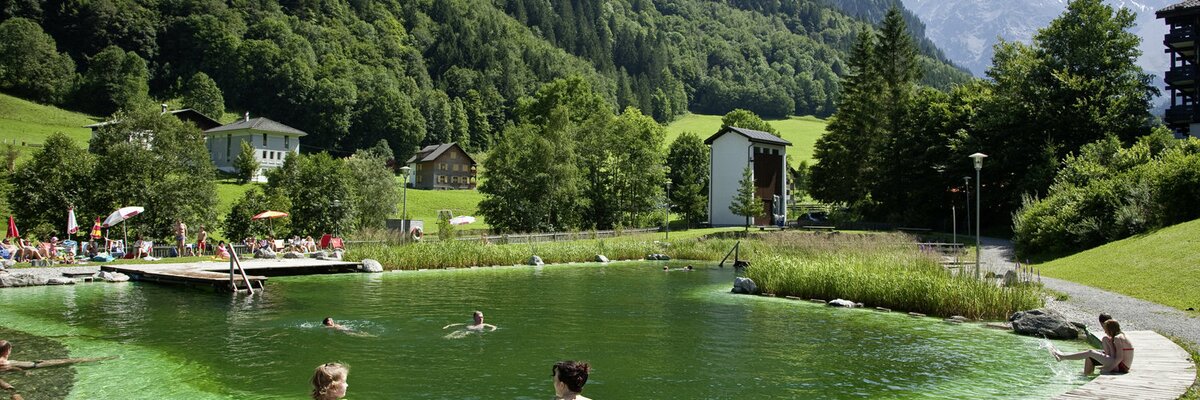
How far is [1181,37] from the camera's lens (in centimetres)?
5050

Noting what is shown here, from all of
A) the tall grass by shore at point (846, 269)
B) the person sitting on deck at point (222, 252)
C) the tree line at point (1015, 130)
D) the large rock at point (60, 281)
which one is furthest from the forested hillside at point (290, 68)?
the large rock at point (60, 281)

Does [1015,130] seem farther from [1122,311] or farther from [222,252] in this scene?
[222,252]

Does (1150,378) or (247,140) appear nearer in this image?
(1150,378)

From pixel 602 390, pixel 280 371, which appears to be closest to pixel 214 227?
pixel 280 371

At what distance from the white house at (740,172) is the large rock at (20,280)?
54.7 meters

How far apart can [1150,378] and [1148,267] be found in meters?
16.0

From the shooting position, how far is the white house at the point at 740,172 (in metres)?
72.8

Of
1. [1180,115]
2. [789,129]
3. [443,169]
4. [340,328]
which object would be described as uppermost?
[789,129]

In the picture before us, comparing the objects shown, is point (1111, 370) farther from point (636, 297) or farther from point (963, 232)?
point (963, 232)

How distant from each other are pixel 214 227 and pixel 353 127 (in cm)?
9616

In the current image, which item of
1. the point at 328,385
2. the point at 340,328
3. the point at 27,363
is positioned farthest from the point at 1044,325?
the point at 27,363

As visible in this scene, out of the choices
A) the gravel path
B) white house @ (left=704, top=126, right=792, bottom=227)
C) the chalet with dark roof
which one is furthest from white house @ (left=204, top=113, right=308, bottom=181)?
the gravel path

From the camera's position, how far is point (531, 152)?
6081 cm

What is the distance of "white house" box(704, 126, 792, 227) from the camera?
2867 inches
